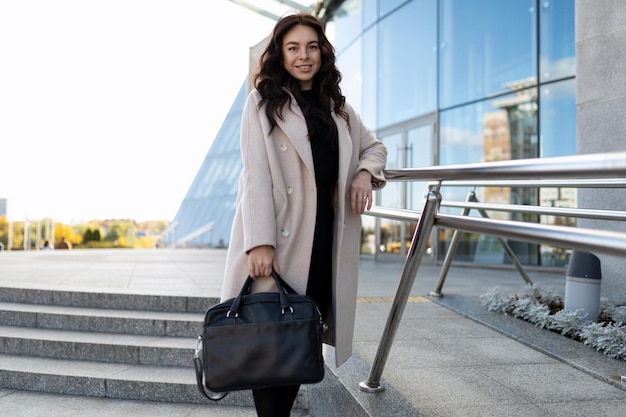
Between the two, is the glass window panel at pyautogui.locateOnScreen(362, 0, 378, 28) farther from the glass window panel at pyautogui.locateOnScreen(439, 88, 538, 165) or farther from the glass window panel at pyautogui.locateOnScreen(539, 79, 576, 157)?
the glass window panel at pyautogui.locateOnScreen(539, 79, 576, 157)

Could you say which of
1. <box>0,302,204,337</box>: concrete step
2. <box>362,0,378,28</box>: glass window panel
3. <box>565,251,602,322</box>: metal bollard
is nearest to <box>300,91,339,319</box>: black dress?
<box>0,302,204,337</box>: concrete step

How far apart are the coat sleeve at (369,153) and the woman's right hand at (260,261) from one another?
1.67 ft

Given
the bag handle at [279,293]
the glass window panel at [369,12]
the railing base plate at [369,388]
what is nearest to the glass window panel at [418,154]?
the glass window panel at [369,12]

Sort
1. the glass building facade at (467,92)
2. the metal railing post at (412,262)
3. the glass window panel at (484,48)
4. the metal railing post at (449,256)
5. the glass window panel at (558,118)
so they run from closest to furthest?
1. the metal railing post at (412,262)
2. the metal railing post at (449,256)
3. the glass window panel at (558,118)
4. the glass building facade at (467,92)
5. the glass window panel at (484,48)

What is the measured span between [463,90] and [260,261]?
8.86m

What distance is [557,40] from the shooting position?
8297mm

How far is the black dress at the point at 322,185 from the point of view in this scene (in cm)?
206

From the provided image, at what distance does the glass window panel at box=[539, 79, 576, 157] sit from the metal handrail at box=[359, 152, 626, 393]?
18.3ft

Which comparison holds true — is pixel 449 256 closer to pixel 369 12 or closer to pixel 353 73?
pixel 369 12

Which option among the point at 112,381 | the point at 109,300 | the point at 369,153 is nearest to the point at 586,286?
the point at 369,153

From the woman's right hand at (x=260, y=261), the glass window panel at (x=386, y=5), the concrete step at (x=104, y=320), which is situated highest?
the glass window panel at (x=386, y=5)

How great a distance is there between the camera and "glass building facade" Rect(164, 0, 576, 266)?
8.36m

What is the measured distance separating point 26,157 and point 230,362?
35.9m

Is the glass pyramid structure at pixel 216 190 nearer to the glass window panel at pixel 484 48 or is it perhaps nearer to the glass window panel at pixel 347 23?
the glass window panel at pixel 347 23
